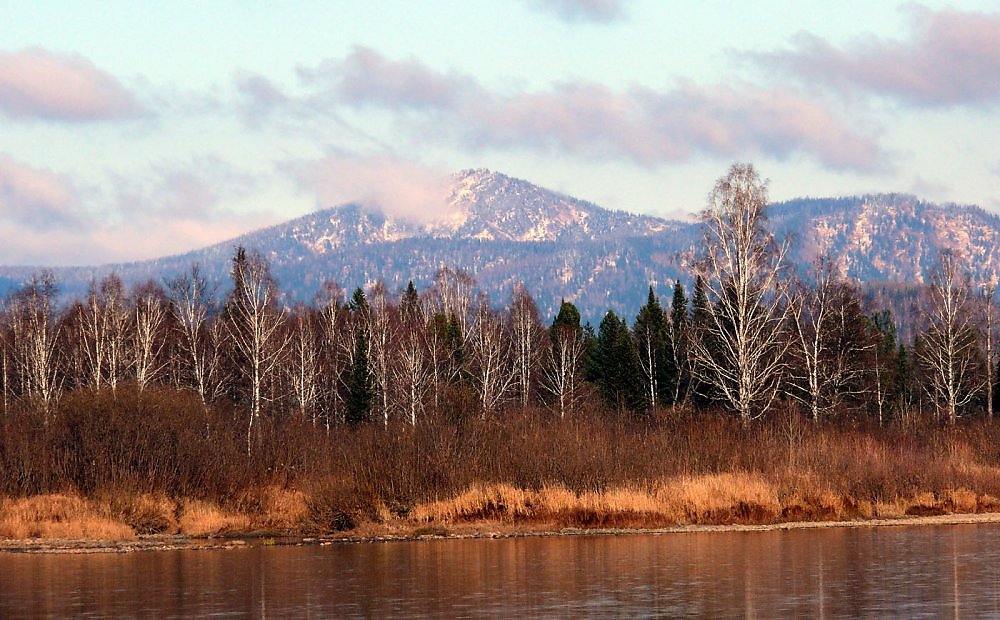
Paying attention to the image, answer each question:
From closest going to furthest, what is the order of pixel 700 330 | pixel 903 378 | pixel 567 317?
pixel 700 330 → pixel 903 378 → pixel 567 317

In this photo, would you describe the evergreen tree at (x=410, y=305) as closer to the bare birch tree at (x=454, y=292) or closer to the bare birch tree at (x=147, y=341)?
the bare birch tree at (x=454, y=292)

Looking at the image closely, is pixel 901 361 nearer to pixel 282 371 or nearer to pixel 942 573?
pixel 282 371

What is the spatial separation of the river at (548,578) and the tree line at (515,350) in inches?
426

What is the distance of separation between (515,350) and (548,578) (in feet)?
234

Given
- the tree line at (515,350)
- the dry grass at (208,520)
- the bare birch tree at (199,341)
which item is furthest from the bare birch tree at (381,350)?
the dry grass at (208,520)

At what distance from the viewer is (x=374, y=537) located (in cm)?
3984

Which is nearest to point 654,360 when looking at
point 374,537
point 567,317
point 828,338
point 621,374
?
point 621,374

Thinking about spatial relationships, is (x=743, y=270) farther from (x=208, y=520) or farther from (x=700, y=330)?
(x=208, y=520)

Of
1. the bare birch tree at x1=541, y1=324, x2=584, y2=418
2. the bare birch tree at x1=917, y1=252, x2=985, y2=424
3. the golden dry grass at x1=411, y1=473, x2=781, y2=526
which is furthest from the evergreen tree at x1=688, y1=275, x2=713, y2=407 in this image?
the golden dry grass at x1=411, y1=473, x2=781, y2=526

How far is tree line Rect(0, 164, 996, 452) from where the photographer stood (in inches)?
2194

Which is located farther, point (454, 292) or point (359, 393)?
point (454, 292)

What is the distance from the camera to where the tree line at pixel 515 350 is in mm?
55719

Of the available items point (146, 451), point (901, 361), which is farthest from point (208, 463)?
point (901, 361)

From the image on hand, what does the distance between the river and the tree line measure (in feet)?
35.5
